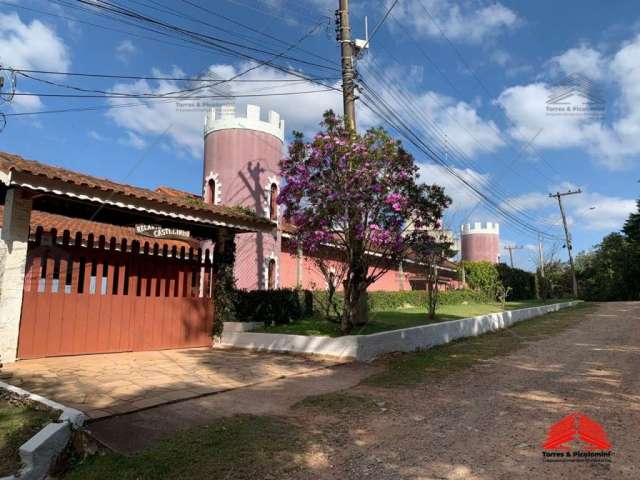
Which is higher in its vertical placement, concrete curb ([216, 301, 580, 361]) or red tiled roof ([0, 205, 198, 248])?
red tiled roof ([0, 205, 198, 248])

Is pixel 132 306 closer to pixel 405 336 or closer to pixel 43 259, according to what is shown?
pixel 43 259

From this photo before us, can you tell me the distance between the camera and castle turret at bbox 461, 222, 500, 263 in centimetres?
4941

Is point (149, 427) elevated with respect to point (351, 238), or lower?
lower

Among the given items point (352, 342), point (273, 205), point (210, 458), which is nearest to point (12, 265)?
point (210, 458)

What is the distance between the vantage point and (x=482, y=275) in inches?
1256

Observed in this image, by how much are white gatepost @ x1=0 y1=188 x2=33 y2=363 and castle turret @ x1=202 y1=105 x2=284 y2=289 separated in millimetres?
11405

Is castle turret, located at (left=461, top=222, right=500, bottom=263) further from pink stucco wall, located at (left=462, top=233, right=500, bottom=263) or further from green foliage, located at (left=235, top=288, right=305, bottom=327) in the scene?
green foliage, located at (left=235, top=288, right=305, bottom=327)

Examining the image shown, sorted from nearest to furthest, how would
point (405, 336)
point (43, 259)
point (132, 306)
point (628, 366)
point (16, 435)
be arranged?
point (16, 435)
point (43, 259)
point (628, 366)
point (132, 306)
point (405, 336)

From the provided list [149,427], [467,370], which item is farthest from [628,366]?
[149,427]

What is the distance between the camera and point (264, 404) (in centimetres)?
581

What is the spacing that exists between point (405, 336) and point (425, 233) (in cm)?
242

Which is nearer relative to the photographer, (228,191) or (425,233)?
(425,233)

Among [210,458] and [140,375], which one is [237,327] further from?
[210,458]

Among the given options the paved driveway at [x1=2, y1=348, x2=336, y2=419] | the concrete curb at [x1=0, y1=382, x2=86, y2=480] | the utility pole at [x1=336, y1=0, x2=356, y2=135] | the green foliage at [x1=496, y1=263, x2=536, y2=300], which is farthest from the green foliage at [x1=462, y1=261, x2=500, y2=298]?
the concrete curb at [x1=0, y1=382, x2=86, y2=480]
